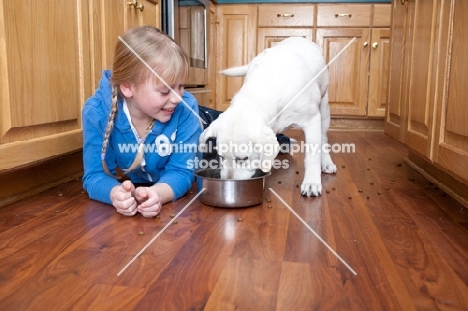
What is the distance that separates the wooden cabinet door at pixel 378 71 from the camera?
155 inches

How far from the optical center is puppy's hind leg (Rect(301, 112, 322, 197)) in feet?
5.89

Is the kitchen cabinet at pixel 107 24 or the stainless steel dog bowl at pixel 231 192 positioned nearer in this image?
the stainless steel dog bowl at pixel 231 192

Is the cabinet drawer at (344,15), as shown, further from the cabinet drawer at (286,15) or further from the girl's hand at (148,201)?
the girl's hand at (148,201)

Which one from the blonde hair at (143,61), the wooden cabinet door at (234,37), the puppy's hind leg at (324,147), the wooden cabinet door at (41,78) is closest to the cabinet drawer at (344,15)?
the wooden cabinet door at (234,37)

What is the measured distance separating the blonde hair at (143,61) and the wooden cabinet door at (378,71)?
2.86 metres

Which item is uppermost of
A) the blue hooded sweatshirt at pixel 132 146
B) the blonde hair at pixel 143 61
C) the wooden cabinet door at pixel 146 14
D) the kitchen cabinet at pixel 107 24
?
the wooden cabinet door at pixel 146 14

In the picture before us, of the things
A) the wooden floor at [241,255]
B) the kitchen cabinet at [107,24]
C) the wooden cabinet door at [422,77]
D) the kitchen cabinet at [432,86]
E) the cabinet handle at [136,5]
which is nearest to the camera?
the wooden floor at [241,255]

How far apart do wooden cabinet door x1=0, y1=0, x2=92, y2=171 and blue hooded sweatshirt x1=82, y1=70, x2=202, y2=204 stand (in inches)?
6.8

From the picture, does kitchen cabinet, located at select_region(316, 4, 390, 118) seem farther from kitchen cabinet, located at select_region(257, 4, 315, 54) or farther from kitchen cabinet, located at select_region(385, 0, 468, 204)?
kitchen cabinet, located at select_region(385, 0, 468, 204)

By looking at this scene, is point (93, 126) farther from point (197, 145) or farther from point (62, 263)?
point (62, 263)

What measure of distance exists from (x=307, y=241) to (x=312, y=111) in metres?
0.77

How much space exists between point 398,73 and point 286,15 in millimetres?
1908

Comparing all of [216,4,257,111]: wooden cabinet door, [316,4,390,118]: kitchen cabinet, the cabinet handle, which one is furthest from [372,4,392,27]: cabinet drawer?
the cabinet handle

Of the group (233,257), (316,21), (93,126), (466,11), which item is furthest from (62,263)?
(316,21)
